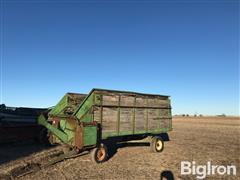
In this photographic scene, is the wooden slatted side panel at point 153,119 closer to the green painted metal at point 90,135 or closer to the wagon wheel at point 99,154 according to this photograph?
the wagon wheel at point 99,154

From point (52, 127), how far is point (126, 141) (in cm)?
379

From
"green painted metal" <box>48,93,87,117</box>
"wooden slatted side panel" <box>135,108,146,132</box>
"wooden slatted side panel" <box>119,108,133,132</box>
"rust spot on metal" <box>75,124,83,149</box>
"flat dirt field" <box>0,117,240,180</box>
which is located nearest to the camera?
"flat dirt field" <box>0,117,240,180</box>

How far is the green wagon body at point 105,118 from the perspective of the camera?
30.8 feet

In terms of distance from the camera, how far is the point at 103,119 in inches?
394

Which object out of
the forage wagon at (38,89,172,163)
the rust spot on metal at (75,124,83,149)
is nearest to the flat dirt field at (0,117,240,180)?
the forage wagon at (38,89,172,163)

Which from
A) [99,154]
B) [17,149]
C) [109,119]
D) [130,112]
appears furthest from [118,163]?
[17,149]

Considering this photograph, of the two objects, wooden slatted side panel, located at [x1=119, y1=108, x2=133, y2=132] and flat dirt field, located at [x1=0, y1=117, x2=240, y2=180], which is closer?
flat dirt field, located at [x1=0, y1=117, x2=240, y2=180]

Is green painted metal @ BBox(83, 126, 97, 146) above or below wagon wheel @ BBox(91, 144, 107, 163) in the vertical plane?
above

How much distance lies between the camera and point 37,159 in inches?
386

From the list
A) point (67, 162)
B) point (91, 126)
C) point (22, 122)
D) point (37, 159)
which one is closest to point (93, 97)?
point (91, 126)

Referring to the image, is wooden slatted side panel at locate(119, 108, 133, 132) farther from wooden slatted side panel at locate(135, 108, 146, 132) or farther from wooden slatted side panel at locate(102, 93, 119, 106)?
wooden slatted side panel at locate(102, 93, 119, 106)

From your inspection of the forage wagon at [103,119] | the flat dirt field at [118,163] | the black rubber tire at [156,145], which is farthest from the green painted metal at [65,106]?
the black rubber tire at [156,145]

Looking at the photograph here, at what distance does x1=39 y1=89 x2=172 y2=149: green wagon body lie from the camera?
9398 mm

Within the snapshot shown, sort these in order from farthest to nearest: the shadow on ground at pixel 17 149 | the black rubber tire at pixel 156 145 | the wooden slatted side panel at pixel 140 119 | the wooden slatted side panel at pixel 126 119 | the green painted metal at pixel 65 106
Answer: the black rubber tire at pixel 156 145 < the wooden slatted side panel at pixel 140 119 < the green painted metal at pixel 65 106 < the wooden slatted side panel at pixel 126 119 < the shadow on ground at pixel 17 149
